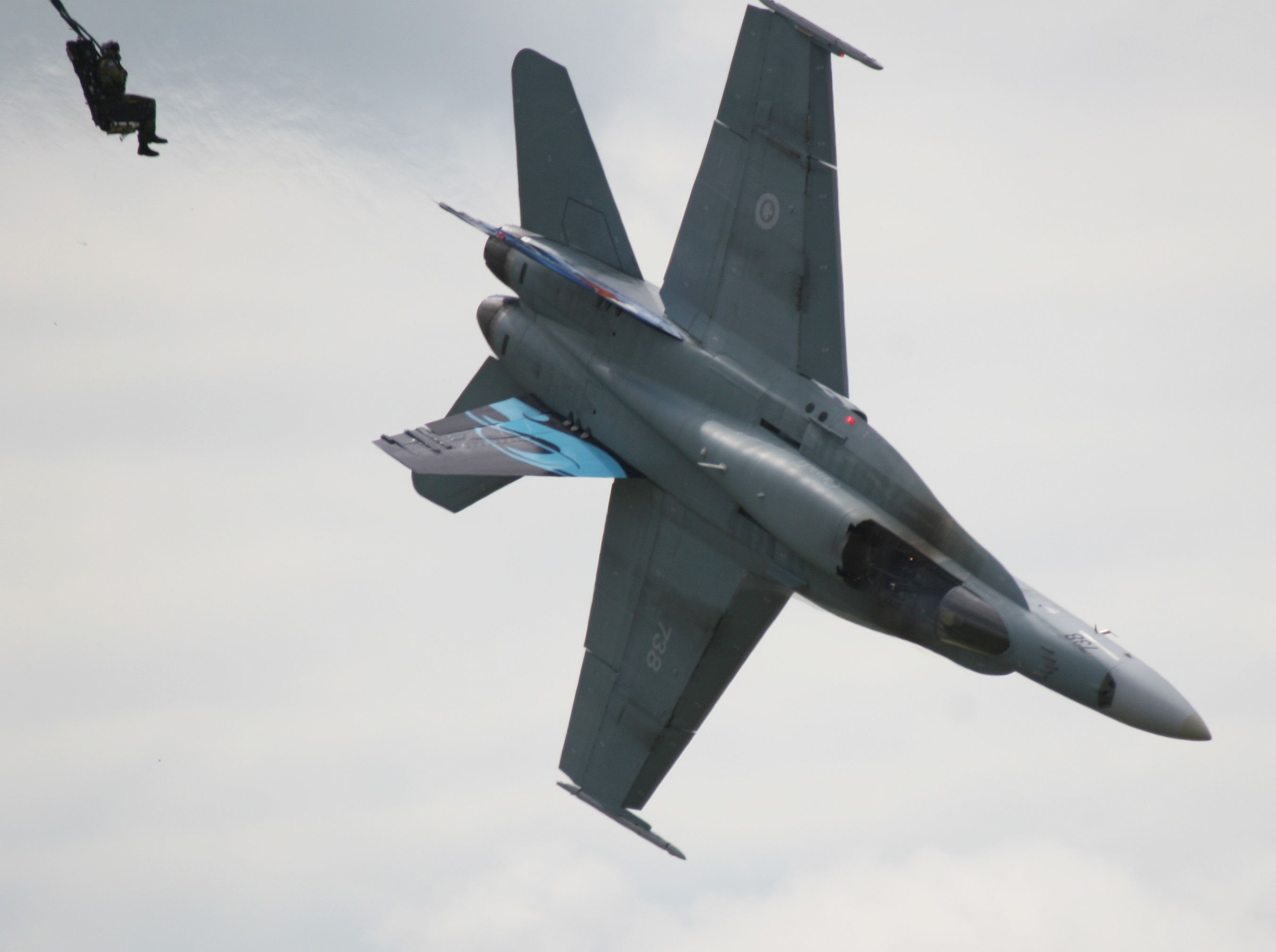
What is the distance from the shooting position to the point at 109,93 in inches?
1003

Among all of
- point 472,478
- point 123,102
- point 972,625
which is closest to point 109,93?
point 123,102

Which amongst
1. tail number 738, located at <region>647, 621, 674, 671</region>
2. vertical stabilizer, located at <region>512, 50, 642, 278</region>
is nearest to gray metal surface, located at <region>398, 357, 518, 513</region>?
vertical stabilizer, located at <region>512, 50, 642, 278</region>

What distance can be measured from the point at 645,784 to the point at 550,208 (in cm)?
907

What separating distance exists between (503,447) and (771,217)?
5.00 m

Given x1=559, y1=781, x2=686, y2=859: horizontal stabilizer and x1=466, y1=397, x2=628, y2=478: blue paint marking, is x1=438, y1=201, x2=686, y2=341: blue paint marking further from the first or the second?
x1=559, y1=781, x2=686, y2=859: horizontal stabilizer

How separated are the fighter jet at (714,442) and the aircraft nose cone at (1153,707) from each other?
3 centimetres

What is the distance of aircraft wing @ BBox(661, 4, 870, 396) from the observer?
912 inches

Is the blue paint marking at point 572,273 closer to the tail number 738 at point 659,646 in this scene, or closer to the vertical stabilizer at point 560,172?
the vertical stabilizer at point 560,172

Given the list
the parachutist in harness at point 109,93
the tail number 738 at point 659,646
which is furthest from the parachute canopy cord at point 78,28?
the tail number 738 at point 659,646

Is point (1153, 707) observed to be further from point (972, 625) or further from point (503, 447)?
point (503, 447)

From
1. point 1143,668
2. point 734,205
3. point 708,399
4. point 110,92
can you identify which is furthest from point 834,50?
point 110,92

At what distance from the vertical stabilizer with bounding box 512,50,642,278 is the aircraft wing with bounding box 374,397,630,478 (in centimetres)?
284

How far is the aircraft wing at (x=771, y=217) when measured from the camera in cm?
2316

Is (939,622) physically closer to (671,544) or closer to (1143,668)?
(1143,668)
